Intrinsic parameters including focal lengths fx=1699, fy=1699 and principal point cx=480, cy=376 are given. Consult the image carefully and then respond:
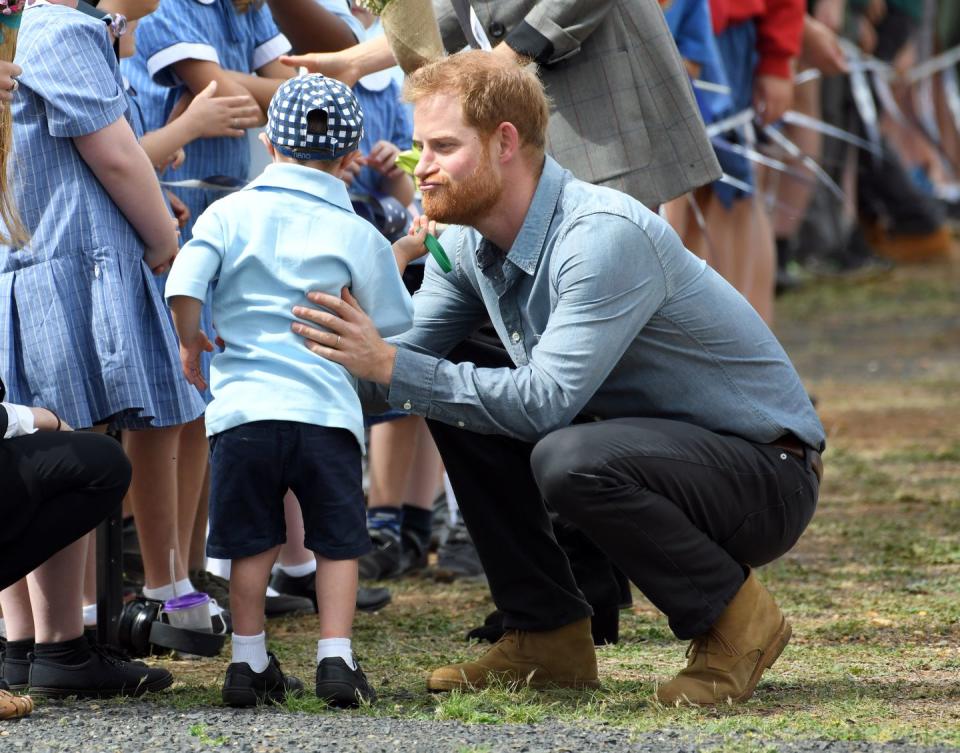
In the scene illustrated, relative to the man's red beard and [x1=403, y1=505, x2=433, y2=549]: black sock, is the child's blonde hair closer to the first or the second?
the man's red beard

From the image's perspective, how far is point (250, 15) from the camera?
4.55 metres

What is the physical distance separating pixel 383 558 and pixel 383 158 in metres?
1.15

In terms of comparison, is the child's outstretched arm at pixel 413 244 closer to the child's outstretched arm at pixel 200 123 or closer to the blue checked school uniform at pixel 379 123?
the child's outstretched arm at pixel 200 123

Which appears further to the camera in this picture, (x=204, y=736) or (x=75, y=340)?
(x=75, y=340)

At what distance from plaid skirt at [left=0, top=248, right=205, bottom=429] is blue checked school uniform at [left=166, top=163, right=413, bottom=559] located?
1.19ft

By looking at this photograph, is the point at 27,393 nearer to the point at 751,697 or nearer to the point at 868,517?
the point at 751,697

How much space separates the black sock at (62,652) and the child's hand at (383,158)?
168 cm

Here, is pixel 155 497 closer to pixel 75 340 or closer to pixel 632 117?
pixel 75 340

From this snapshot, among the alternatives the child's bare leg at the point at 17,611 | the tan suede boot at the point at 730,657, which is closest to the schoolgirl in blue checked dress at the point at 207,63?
the child's bare leg at the point at 17,611

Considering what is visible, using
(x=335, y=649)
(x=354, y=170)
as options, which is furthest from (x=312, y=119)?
(x=354, y=170)

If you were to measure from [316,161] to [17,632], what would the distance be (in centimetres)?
117

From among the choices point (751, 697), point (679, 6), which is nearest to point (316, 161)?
point (751, 697)

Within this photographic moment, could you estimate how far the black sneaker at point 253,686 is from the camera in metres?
3.30

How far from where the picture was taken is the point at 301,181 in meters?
3.34
